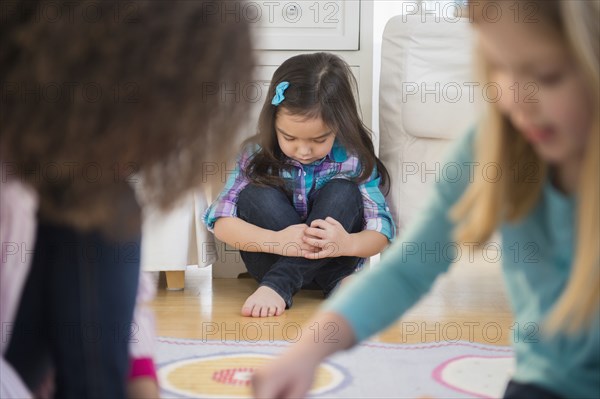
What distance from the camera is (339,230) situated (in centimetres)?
195

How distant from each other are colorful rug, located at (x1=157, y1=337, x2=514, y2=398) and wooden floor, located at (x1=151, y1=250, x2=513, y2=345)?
0.06 m

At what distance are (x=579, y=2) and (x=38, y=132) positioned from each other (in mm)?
399

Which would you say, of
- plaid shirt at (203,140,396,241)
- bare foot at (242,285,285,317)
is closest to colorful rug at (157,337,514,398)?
bare foot at (242,285,285,317)

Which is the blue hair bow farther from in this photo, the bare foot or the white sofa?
the bare foot

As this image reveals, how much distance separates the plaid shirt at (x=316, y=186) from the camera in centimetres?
203

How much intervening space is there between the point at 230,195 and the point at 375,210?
31cm

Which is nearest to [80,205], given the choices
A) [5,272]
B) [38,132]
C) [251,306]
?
[38,132]

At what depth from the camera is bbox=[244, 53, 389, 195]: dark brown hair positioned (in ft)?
6.59

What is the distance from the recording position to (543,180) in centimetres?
84

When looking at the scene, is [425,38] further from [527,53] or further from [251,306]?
[527,53]

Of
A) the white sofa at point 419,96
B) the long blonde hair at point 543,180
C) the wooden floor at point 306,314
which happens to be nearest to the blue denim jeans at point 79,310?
the long blonde hair at point 543,180

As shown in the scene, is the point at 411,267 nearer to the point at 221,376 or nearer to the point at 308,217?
the point at 221,376

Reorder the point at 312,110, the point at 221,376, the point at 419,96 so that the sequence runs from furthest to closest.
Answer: the point at 419,96, the point at 312,110, the point at 221,376

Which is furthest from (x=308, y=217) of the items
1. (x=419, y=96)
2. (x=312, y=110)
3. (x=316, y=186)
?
(x=419, y=96)
